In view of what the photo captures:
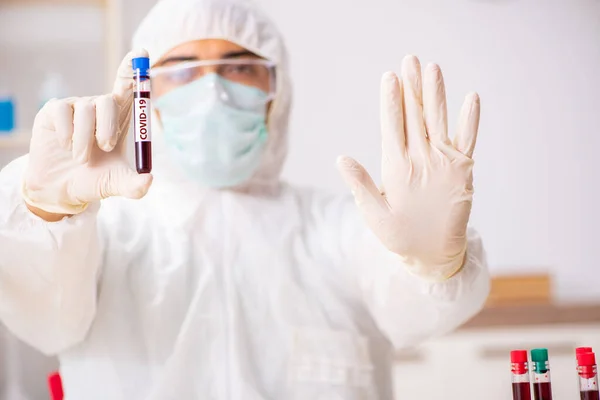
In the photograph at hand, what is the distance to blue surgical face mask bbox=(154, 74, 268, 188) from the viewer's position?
138cm

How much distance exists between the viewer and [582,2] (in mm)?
2654

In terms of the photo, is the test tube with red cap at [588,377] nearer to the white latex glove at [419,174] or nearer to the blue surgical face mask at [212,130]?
the white latex glove at [419,174]

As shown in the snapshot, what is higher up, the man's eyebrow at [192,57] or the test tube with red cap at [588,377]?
the man's eyebrow at [192,57]

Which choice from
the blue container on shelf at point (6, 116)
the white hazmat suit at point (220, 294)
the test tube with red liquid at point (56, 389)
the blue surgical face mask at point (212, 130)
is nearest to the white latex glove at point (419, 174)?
the white hazmat suit at point (220, 294)

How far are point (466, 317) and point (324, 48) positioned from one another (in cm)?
147

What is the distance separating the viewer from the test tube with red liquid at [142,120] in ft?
3.44

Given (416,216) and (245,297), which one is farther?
(245,297)

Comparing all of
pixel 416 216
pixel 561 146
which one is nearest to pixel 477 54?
pixel 561 146

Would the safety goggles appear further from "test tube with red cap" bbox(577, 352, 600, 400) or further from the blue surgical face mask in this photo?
"test tube with red cap" bbox(577, 352, 600, 400)

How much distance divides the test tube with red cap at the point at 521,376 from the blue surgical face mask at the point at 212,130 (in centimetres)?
55

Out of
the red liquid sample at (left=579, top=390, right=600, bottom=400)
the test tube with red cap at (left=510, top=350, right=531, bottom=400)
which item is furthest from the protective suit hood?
the red liquid sample at (left=579, top=390, right=600, bottom=400)

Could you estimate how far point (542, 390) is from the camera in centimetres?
120

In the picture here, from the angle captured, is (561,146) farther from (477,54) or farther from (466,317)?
(466,317)

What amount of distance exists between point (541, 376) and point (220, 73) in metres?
0.74
